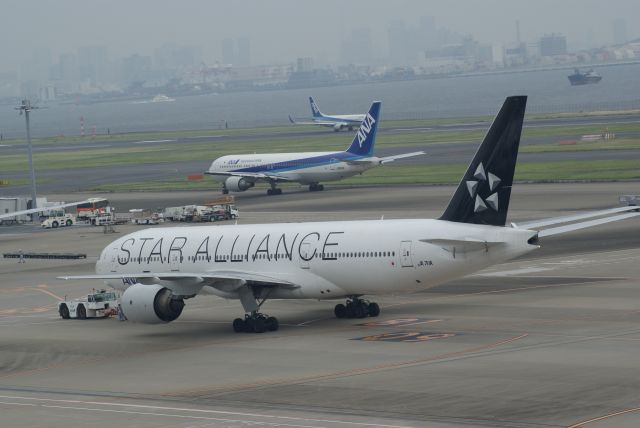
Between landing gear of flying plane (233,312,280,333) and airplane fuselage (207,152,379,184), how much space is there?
64.2 meters

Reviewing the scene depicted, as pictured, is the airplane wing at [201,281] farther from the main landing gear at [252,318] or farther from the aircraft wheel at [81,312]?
the aircraft wheel at [81,312]

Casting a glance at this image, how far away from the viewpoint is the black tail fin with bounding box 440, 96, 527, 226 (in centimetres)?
4462

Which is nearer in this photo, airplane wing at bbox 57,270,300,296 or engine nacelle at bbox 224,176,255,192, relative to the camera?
airplane wing at bbox 57,270,300,296

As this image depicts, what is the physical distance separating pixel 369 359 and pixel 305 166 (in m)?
77.0

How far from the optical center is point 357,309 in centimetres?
4903

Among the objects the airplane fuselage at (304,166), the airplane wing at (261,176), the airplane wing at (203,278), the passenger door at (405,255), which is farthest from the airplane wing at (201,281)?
the airplane wing at (261,176)

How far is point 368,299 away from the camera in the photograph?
54.0m

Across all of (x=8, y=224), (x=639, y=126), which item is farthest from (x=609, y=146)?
(x=8, y=224)

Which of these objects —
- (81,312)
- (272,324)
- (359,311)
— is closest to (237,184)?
(81,312)

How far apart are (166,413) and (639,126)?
13301cm

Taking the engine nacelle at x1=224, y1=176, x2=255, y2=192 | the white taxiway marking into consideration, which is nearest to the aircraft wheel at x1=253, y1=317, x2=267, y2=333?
the white taxiway marking

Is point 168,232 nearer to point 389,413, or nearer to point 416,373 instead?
point 416,373

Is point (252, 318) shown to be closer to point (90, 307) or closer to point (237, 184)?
point (90, 307)

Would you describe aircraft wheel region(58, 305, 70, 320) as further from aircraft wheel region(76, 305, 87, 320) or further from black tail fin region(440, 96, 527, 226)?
black tail fin region(440, 96, 527, 226)
